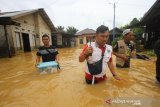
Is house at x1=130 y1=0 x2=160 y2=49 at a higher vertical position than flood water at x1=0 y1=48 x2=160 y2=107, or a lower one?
higher

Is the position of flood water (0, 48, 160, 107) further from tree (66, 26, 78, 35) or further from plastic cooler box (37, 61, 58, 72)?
tree (66, 26, 78, 35)

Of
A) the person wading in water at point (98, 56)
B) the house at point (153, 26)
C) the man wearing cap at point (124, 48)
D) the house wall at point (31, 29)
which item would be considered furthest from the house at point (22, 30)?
the house at point (153, 26)

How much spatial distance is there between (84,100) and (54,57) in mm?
2821

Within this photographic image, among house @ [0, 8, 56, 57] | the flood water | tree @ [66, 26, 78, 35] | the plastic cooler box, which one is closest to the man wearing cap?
the flood water

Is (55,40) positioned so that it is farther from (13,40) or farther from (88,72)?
(88,72)

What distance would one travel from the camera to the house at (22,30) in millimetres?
12984

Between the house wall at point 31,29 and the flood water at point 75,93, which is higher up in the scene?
the house wall at point 31,29

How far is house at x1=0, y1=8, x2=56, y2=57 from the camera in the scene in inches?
511

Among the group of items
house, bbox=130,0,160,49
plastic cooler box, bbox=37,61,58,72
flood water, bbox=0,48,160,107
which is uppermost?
house, bbox=130,0,160,49

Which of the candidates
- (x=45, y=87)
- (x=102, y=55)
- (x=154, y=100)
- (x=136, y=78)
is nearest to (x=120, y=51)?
(x=136, y=78)

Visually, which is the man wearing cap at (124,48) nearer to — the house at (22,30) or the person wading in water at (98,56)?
the person wading in water at (98,56)

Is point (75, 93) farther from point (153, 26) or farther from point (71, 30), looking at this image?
point (71, 30)

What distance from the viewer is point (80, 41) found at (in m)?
46.6

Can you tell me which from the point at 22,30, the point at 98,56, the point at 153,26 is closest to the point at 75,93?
the point at 98,56
